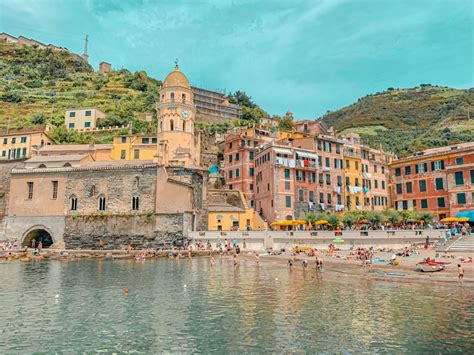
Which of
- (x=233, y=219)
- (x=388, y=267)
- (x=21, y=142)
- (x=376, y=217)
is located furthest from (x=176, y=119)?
(x=388, y=267)

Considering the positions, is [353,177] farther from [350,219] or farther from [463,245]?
[463,245]

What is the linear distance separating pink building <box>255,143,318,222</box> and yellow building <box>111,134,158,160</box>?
18.1 meters

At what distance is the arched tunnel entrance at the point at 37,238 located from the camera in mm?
47128

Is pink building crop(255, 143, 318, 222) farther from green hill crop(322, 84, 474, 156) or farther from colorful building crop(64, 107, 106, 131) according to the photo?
colorful building crop(64, 107, 106, 131)

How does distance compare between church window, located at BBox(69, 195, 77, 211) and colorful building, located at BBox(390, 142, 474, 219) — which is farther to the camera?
church window, located at BBox(69, 195, 77, 211)

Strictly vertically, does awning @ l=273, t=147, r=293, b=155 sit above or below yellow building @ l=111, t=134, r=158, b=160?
below

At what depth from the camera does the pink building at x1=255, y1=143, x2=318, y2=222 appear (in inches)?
1933

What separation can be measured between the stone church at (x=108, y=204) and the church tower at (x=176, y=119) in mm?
1875

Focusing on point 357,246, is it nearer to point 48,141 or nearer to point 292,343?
point 292,343

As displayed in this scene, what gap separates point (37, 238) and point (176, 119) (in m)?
24.1

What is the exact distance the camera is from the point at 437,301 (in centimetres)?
1898

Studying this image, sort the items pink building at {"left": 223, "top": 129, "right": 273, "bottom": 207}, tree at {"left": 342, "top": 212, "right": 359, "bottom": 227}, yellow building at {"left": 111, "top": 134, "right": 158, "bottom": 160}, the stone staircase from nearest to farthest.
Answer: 1. the stone staircase
2. tree at {"left": 342, "top": 212, "right": 359, "bottom": 227}
3. pink building at {"left": 223, "top": 129, "right": 273, "bottom": 207}
4. yellow building at {"left": 111, "top": 134, "right": 158, "bottom": 160}

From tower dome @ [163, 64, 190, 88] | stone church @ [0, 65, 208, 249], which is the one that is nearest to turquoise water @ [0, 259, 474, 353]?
stone church @ [0, 65, 208, 249]

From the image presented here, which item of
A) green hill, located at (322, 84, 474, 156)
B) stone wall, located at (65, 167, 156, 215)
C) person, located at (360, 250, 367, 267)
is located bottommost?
person, located at (360, 250, 367, 267)
